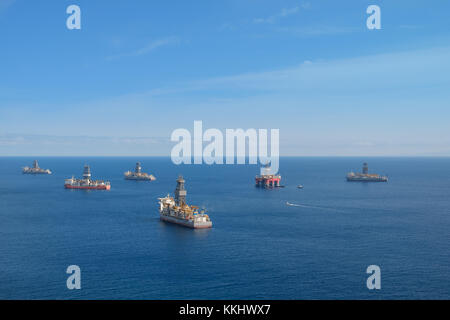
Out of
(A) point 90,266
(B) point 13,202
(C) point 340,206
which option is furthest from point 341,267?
(B) point 13,202

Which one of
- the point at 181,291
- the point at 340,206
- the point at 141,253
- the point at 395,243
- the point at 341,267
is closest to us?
the point at 181,291

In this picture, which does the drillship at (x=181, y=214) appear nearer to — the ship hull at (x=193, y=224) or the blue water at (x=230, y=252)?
the ship hull at (x=193, y=224)

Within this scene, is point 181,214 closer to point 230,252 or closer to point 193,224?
point 193,224

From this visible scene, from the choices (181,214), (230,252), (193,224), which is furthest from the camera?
(181,214)

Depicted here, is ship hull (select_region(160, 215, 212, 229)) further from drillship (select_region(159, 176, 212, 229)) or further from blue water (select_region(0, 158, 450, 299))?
blue water (select_region(0, 158, 450, 299))

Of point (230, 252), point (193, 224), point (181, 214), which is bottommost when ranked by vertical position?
point (230, 252)

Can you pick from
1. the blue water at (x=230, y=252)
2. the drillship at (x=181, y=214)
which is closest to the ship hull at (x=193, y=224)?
the drillship at (x=181, y=214)

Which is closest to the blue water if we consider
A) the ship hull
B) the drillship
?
the ship hull

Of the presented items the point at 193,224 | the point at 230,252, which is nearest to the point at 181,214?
the point at 193,224
